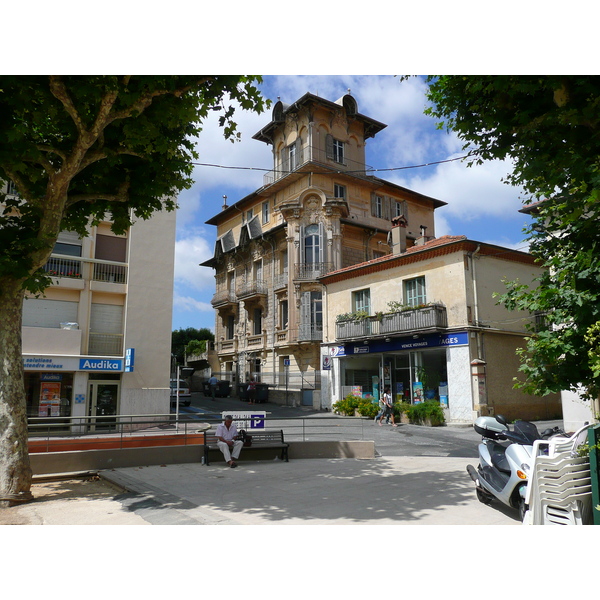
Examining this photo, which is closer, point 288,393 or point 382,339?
point 382,339

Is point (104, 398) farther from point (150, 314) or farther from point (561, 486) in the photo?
point (561, 486)

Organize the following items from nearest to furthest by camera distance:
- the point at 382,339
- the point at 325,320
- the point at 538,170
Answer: the point at 538,170
the point at 382,339
the point at 325,320

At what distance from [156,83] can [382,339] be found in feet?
58.0

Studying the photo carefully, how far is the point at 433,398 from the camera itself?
21.2 metres

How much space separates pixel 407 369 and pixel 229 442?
553 inches

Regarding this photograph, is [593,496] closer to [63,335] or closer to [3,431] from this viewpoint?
[3,431]

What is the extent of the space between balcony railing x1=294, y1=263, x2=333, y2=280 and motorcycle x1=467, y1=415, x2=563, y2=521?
22.9 meters

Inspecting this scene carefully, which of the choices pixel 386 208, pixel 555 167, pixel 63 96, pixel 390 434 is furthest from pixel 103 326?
pixel 386 208

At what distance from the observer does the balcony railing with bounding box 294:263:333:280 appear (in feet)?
Answer: 98.2

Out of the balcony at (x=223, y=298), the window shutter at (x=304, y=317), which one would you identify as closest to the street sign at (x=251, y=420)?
the window shutter at (x=304, y=317)

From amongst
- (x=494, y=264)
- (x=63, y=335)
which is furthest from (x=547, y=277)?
(x=63, y=335)

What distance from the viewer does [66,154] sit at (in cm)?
834

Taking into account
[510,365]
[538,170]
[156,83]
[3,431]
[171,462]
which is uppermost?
[156,83]

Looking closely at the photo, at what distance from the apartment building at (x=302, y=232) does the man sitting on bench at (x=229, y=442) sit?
15855 millimetres
